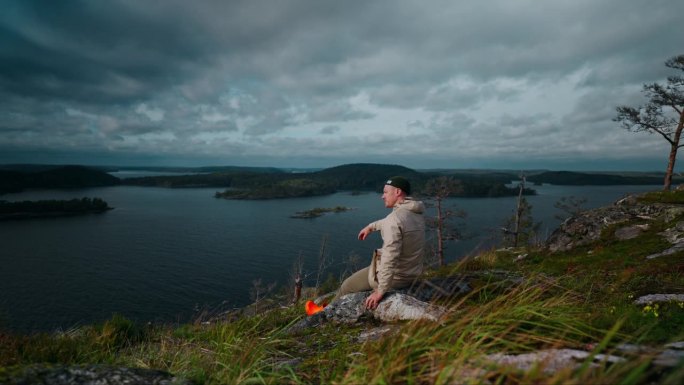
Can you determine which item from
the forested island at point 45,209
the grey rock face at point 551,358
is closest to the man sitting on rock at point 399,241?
the grey rock face at point 551,358

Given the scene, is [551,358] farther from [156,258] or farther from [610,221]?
[156,258]

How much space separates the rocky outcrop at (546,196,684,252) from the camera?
14470 mm

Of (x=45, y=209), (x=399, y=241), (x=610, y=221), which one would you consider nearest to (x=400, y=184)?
(x=399, y=241)

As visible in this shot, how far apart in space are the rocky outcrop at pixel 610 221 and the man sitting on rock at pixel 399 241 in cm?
1268

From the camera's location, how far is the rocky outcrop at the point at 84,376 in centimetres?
261

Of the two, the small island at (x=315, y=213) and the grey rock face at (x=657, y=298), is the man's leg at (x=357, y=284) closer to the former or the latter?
the grey rock face at (x=657, y=298)

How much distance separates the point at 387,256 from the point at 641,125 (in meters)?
28.0

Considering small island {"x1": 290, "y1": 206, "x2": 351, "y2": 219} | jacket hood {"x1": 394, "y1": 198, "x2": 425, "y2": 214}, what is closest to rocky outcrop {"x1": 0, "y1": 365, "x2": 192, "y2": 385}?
jacket hood {"x1": 394, "y1": 198, "x2": 425, "y2": 214}

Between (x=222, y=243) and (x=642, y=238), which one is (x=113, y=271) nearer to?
(x=222, y=243)

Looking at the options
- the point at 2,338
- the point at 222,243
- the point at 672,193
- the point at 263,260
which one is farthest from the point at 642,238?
the point at 222,243

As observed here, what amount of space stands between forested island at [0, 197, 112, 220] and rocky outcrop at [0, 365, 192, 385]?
586 ft

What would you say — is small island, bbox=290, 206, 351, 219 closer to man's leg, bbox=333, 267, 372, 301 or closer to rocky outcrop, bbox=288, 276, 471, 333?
man's leg, bbox=333, 267, 372, 301

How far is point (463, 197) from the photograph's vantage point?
630 ft

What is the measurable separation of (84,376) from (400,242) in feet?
14.6
